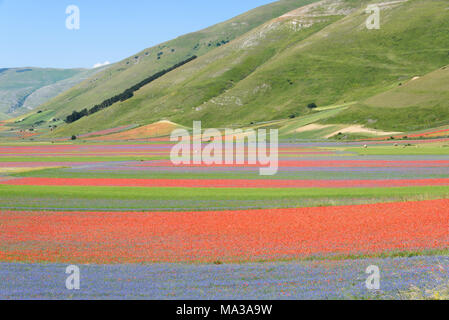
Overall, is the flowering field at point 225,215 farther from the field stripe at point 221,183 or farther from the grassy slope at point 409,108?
the grassy slope at point 409,108

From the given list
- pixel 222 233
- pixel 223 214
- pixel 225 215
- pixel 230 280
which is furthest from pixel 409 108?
pixel 230 280

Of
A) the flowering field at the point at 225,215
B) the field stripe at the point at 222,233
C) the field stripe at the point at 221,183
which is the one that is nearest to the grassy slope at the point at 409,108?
the flowering field at the point at 225,215

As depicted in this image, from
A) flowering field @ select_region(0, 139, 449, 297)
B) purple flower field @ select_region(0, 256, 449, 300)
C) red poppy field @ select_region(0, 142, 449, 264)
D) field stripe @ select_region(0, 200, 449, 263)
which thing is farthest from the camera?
red poppy field @ select_region(0, 142, 449, 264)

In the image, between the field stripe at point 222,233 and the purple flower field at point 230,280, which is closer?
the purple flower field at point 230,280

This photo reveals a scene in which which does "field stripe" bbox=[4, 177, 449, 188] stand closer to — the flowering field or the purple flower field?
the flowering field

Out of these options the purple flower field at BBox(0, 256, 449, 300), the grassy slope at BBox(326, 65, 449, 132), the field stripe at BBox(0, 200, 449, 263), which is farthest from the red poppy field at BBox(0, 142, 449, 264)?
the grassy slope at BBox(326, 65, 449, 132)
